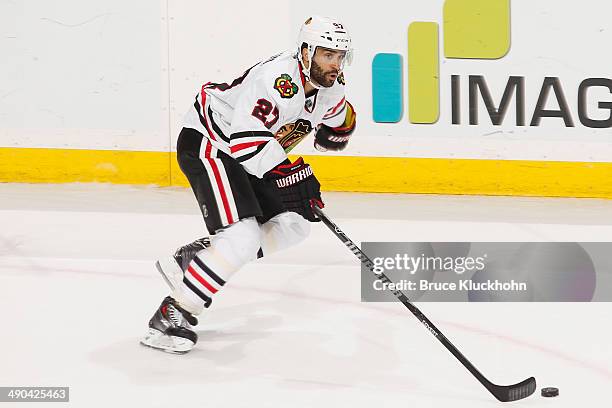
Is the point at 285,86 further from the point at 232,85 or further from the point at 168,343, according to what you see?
the point at 168,343

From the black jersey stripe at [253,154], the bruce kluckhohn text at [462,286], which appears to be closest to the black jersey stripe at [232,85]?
the black jersey stripe at [253,154]

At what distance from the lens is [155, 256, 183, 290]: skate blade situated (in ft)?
10.5

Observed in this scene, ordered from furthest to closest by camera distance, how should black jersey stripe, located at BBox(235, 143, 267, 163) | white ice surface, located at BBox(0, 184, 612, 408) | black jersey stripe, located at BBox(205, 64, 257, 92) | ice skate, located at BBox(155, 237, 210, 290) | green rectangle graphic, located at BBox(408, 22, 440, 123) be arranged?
green rectangle graphic, located at BBox(408, 22, 440, 123)
ice skate, located at BBox(155, 237, 210, 290)
black jersey stripe, located at BBox(205, 64, 257, 92)
black jersey stripe, located at BBox(235, 143, 267, 163)
white ice surface, located at BBox(0, 184, 612, 408)

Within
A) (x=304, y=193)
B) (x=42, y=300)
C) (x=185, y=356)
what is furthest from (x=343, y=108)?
(x=42, y=300)

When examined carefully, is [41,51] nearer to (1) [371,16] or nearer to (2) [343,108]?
(1) [371,16]

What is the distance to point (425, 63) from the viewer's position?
5.21 m

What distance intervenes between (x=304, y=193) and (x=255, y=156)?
0.55 feet

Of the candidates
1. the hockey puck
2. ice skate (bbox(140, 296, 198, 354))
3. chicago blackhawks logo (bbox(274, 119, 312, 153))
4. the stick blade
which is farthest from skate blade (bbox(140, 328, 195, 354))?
the hockey puck

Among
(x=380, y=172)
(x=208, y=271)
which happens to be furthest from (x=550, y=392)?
(x=380, y=172)

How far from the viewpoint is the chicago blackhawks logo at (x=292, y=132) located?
295cm

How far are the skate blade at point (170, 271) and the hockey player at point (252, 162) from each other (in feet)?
0.21

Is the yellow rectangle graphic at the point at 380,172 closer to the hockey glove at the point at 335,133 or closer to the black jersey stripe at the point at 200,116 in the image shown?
the hockey glove at the point at 335,133

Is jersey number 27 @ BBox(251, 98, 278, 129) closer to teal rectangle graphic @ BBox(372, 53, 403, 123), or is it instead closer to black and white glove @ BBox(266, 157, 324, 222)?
black and white glove @ BBox(266, 157, 324, 222)

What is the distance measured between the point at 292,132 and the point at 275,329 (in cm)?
63
